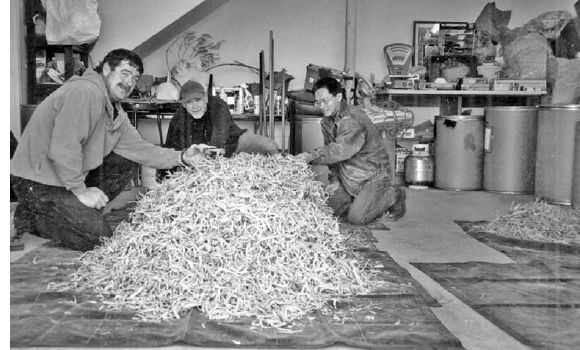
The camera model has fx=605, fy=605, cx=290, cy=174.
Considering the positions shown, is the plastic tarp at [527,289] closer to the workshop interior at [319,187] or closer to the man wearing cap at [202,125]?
the workshop interior at [319,187]

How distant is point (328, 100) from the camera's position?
13.6 feet

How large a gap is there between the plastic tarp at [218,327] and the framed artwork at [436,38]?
518 cm

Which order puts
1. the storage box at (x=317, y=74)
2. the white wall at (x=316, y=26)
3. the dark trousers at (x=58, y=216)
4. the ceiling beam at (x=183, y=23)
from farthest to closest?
the white wall at (x=316, y=26), the storage box at (x=317, y=74), the ceiling beam at (x=183, y=23), the dark trousers at (x=58, y=216)

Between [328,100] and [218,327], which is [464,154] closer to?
[328,100]

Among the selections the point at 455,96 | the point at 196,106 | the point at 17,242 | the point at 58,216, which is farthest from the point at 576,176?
the point at 17,242

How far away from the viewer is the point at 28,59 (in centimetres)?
460

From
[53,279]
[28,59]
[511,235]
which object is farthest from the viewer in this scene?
[28,59]

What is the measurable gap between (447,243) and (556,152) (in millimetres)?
2354

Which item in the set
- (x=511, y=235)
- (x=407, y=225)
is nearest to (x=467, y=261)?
(x=511, y=235)

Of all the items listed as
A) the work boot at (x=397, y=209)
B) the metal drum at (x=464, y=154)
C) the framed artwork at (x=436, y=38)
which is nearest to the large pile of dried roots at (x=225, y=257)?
the work boot at (x=397, y=209)

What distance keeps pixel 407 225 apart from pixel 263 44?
354 centimetres

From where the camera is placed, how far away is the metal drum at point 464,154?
6.57 m

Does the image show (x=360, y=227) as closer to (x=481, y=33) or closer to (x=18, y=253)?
(x=18, y=253)

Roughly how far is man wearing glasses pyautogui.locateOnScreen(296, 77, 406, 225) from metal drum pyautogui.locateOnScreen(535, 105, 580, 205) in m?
1.79
